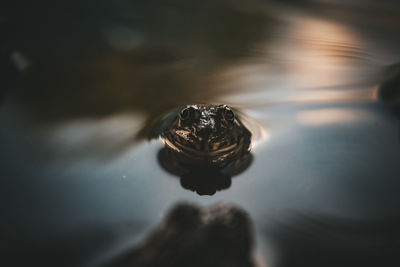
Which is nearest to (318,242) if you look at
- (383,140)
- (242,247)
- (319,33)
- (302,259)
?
(302,259)

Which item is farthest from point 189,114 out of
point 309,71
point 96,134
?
point 309,71

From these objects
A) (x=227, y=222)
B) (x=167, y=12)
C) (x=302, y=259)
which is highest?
(x=167, y=12)

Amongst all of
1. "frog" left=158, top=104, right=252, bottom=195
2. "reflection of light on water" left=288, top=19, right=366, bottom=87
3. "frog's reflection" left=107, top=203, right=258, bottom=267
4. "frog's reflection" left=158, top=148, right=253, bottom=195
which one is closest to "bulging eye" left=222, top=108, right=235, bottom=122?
"frog" left=158, top=104, right=252, bottom=195

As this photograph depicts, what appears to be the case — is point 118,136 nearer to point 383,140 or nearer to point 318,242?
point 318,242

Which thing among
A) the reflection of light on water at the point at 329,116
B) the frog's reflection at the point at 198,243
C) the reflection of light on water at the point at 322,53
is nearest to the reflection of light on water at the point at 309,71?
the reflection of light on water at the point at 322,53

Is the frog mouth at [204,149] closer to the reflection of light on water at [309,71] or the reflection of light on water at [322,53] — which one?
the reflection of light on water at [309,71]

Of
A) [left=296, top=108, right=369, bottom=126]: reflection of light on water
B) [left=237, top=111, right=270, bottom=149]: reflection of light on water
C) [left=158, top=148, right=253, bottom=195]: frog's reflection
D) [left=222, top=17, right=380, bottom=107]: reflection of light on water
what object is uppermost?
[left=222, top=17, right=380, bottom=107]: reflection of light on water

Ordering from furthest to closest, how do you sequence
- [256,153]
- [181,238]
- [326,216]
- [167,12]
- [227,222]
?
[167,12], [256,153], [326,216], [227,222], [181,238]

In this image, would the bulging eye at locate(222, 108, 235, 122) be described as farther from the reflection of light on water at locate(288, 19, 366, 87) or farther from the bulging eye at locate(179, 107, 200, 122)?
the reflection of light on water at locate(288, 19, 366, 87)
